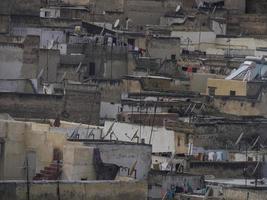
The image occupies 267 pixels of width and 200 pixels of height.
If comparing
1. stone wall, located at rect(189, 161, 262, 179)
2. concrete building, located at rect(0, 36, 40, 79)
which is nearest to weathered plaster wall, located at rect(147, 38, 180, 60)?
concrete building, located at rect(0, 36, 40, 79)

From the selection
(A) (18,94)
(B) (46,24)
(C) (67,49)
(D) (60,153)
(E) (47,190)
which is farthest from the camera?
(B) (46,24)

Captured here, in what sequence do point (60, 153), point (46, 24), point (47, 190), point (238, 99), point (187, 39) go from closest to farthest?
1. point (47, 190)
2. point (60, 153)
3. point (238, 99)
4. point (46, 24)
5. point (187, 39)

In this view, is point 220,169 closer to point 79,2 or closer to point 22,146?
point 22,146

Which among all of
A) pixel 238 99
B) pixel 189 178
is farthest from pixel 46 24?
pixel 189 178

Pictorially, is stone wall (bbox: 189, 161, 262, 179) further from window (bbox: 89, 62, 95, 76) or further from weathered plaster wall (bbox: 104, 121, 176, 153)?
window (bbox: 89, 62, 95, 76)

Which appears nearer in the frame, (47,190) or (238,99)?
(47,190)

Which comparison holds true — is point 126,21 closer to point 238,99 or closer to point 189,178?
point 238,99

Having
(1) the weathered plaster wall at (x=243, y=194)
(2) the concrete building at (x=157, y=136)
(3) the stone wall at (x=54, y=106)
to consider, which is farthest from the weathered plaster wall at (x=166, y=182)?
(3) the stone wall at (x=54, y=106)
